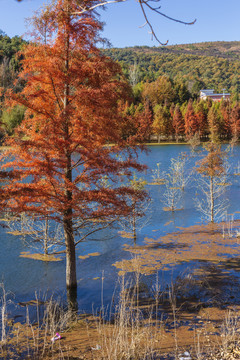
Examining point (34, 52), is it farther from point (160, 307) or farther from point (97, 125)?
point (160, 307)

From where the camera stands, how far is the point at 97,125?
792 cm

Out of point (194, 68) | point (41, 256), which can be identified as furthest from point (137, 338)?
point (194, 68)

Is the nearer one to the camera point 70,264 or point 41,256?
point 70,264

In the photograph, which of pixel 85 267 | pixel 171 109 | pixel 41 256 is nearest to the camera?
pixel 85 267

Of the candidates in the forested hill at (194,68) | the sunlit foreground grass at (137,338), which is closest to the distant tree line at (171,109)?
the forested hill at (194,68)

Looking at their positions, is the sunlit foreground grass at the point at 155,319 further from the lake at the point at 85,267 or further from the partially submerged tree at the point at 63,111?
the partially submerged tree at the point at 63,111

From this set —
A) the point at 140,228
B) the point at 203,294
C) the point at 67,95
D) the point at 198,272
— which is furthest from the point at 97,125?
the point at 140,228

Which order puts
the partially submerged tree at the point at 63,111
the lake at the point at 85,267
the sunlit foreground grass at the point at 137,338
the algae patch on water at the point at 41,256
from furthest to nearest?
1. the algae patch on water at the point at 41,256
2. the lake at the point at 85,267
3. the partially submerged tree at the point at 63,111
4. the sunlit foreground grass at the point at 137,338

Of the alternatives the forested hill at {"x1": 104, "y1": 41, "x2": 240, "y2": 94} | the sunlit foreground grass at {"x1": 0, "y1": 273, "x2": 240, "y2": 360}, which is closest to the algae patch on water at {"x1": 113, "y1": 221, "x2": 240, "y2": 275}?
the sunlit foreground grass at {"x1": 0, "y1": 273, "x2": 240, "y2": 360}

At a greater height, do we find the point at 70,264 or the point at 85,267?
the point at 70,264

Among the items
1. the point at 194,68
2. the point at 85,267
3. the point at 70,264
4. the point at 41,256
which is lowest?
the point at 85,267

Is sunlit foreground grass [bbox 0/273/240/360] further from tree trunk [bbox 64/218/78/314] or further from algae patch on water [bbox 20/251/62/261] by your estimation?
algae patch on water [bbox 20/251/62/261]

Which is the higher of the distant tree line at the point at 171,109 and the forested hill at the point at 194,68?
the forested hill at the point at 194,68

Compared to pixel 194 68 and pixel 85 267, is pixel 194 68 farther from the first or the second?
pixel 85 267
